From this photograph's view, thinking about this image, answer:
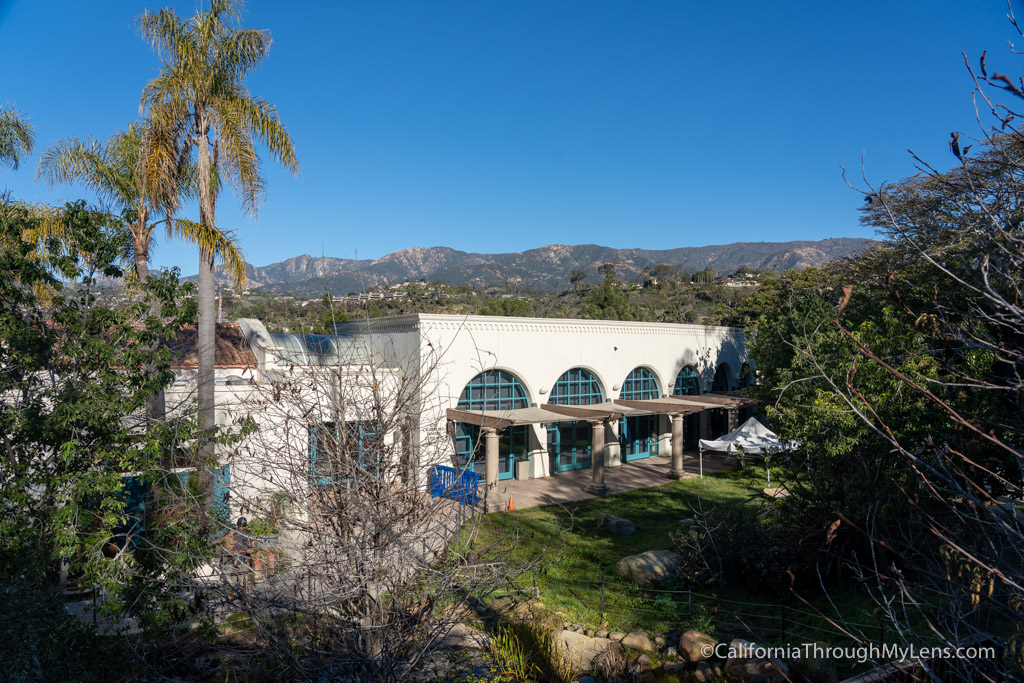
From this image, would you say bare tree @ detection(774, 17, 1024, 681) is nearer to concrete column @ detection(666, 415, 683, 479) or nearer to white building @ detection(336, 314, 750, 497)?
concrete column @ detection(666, 415, 683, 479)

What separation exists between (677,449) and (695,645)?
12.9 metres

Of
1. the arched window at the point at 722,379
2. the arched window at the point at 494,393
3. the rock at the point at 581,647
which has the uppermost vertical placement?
the arched window at the point at 494,393

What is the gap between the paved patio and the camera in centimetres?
1709

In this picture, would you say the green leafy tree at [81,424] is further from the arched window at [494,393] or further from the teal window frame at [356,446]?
the arched window at [494,393]

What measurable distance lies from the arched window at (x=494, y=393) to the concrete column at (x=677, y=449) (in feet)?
16.7

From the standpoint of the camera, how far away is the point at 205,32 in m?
12.5

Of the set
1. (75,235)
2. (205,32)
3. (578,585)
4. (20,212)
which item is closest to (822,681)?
(578,585)

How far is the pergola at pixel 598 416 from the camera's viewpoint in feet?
54.8

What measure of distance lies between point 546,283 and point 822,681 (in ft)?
536

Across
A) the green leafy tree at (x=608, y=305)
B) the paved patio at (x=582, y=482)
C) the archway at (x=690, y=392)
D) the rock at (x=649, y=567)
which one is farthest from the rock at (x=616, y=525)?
the green leafy tree at (x=608, y=305)

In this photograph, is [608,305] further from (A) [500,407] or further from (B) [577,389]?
(A) [500,407]

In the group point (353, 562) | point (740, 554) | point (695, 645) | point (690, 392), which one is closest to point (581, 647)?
point (695, 645)

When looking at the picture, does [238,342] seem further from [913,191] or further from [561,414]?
[913,191]

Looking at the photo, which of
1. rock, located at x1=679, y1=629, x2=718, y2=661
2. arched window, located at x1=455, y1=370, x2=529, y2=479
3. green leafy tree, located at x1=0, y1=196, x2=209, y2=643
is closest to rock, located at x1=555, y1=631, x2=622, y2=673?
rock, located at x1=679, y1=629, x2=718, y2=661
